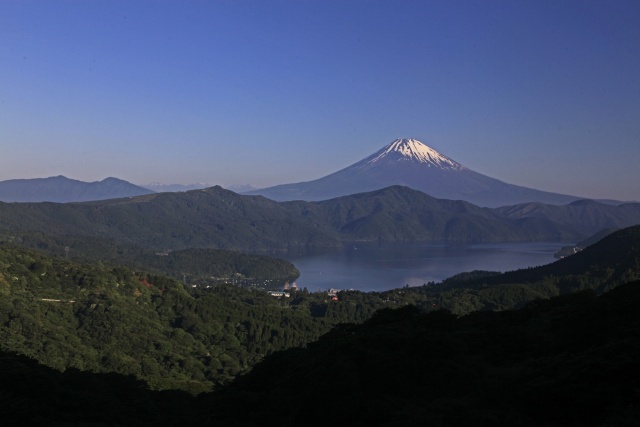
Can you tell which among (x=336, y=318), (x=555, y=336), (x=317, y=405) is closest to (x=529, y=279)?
(x=336, y=318)

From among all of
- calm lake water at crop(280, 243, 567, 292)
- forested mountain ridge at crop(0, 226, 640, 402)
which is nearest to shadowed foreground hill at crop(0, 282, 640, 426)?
forested mountain ridge at crop(0, 226, 640, 402)

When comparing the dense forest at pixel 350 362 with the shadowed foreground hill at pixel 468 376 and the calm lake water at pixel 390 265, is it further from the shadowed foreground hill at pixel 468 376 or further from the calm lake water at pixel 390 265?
the calm lake water at pixel 390 265

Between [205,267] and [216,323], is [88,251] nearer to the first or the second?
[205,267]

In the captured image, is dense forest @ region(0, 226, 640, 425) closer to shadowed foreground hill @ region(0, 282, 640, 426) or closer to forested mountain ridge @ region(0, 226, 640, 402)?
shadowed foreground hill @ region(0, 282, 640, 426)

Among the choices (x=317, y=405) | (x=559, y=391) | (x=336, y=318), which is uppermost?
(x=559, y=391)

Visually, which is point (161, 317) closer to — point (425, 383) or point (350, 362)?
point (350, 362)

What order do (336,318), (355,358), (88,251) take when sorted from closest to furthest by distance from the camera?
(355,358), (336,318), (88,251)

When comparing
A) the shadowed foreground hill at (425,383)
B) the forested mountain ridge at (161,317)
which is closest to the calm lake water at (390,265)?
the forested mountain ridge at (161,317)
